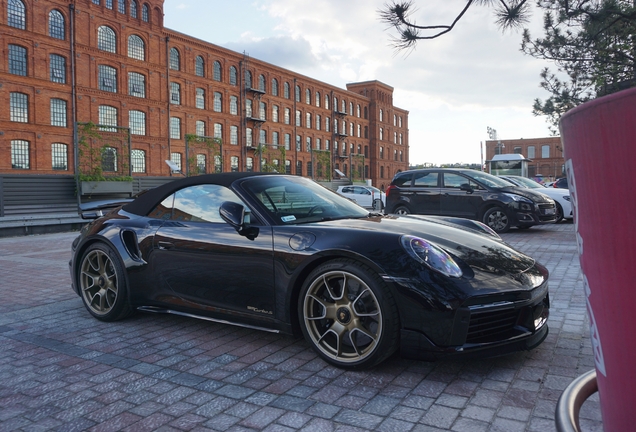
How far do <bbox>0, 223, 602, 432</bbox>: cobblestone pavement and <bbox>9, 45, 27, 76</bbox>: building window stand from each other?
3719cm

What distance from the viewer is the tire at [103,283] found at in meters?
4.59

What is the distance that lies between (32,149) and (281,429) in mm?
39519

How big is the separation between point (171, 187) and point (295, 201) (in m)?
1.25

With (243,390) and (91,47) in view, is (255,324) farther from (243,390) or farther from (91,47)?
(91,47)

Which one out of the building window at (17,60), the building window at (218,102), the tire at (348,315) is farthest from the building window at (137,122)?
the tire at (348,315)

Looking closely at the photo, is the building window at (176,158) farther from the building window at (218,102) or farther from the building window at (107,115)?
the building window at (218,102)

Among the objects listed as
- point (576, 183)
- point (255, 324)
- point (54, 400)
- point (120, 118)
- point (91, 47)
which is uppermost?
point (91, 47)

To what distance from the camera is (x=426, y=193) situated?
43.5 feet

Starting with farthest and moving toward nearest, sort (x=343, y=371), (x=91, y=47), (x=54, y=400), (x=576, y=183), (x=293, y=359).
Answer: (x=91, y=47), (x=293, y=359), (x=343, y=371), (x=54, y=400), (x=576, y=183)

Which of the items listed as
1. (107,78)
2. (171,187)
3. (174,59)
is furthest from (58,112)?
(171,187)

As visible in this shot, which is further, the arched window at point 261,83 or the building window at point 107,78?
the arched window at point 261,83

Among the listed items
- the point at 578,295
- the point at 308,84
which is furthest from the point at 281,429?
the point at 308,84

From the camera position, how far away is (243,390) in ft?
10.1

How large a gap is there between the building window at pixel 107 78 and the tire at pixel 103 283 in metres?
39.6
